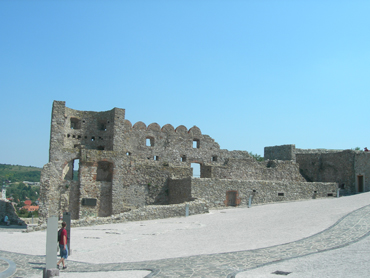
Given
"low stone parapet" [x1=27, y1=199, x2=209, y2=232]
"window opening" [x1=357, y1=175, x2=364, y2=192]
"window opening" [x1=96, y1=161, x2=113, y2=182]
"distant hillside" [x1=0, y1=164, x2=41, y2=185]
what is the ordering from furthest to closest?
"distant hillside" [x1=0, y1=164, x2=41, y2=185] → "window opening" [x1=357, y1=175, x2=364, y2=192] → "window opening" [x1=96, y1=161, x2=113, y2=182] → "low stone parapet" [x1=27, y1=199, x2=209, y2=232]

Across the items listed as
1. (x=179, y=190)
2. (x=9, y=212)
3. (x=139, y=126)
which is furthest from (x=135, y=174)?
(x=9, y=212)

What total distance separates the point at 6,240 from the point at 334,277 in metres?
13.0

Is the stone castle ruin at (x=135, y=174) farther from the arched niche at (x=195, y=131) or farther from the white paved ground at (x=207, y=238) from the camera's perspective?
the white paved ground at (x=207, y=238)

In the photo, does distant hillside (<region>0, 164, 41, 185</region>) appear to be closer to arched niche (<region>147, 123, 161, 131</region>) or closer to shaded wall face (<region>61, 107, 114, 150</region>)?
shaded wall face (<region>61, 107, 114, 150</region>)

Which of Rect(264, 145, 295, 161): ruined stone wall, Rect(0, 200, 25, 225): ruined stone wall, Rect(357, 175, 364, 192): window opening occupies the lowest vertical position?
Rect(0, 200, 25, 225): ruined stone wall

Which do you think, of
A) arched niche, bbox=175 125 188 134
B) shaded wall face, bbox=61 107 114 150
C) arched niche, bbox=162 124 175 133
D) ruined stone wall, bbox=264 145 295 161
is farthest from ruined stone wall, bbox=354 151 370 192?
shaded wall face, bbox=61 107 114 150

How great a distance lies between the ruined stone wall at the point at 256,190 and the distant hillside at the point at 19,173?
111 metres

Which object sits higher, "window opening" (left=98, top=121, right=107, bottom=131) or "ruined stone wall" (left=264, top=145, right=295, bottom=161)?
"window opening" (left=98, top=121, right=107, bottom=131)

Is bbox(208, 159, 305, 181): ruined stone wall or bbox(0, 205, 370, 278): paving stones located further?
bbox(208, 159, 305, 181): ruined stone wall

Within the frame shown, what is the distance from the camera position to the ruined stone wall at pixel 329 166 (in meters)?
30.3

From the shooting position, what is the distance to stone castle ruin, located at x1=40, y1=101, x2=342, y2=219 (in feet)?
76.8

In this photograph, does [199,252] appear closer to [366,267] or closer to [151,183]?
[366,267]

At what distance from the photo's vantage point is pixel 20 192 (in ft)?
341

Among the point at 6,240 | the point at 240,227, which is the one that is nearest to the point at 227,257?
the point at 240,227
